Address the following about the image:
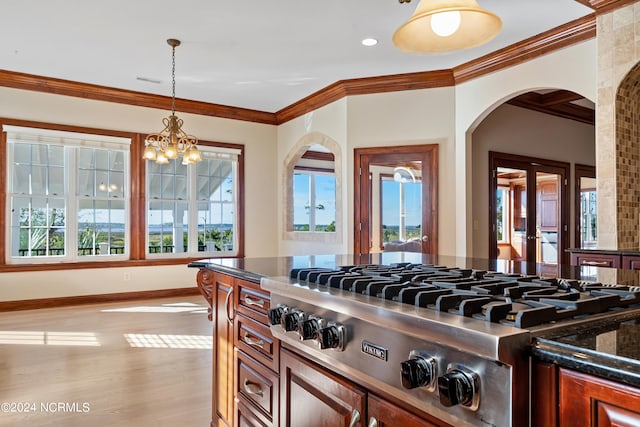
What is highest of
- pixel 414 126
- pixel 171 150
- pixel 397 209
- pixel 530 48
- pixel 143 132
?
pixel 530 48

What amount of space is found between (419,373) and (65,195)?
6146mm

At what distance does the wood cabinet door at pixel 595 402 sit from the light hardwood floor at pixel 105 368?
214cm

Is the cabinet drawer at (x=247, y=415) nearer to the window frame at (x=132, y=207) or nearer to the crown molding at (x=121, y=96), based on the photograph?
the window frame at (x=132, y=207)

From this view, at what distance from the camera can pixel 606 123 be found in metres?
3.49

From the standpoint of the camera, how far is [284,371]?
1.48 metres

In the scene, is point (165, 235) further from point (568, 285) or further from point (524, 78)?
point (568, 285)

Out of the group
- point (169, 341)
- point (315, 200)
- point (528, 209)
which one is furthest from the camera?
point (315, 200)

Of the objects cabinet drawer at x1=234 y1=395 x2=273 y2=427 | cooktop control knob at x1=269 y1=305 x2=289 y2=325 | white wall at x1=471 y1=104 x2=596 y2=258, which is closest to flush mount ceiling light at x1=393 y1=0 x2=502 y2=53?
cooktop control knob at x1=269 y1=305 x2=289 y2=325

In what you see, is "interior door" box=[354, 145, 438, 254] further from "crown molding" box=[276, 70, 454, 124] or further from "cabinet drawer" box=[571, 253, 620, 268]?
"cabinet drawer" box=[571, 253, 620, 268]

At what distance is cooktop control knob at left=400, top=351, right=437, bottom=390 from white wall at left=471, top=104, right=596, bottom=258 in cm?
464

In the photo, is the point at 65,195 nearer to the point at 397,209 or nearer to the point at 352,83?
the point at 352,83

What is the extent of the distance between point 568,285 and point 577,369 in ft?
1.97

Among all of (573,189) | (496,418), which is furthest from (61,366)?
(573,189)

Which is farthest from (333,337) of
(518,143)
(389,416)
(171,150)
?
(518,143)
